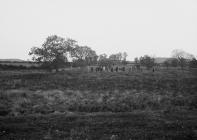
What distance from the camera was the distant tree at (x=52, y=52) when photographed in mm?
62625

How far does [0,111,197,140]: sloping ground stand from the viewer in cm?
1009

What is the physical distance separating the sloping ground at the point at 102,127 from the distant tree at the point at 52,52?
49.5m

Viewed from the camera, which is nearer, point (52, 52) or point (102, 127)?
point (102, 127)

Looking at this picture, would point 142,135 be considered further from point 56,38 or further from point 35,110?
point 56,38

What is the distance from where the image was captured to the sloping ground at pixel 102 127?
1009 cm

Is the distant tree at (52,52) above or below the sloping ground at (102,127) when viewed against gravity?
above

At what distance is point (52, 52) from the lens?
212ft

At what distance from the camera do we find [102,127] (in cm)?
1161

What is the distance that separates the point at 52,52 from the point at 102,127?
55.2 m

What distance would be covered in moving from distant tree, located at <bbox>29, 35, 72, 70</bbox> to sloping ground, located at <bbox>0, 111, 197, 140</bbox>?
4952 cm

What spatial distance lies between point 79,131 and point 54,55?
181 ft

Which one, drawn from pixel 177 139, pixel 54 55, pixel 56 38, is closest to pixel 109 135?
pixel 177 139

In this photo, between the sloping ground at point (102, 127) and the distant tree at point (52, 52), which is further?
the distant tree at point (52, 52)

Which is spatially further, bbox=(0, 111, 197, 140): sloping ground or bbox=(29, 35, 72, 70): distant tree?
bbox=(29, 35, 72, 70): distant tree
